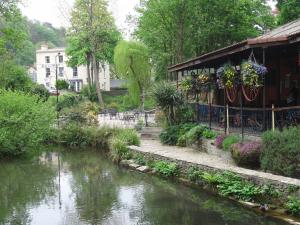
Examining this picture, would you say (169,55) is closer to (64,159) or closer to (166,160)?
(64,159)

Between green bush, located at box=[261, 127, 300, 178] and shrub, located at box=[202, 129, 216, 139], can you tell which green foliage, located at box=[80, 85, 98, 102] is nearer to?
shrub, located at box=[202, 129, 216, 139]

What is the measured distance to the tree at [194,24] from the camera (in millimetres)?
32406

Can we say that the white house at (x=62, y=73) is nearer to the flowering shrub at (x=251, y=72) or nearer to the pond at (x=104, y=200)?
the pond at (x=104, y=200)

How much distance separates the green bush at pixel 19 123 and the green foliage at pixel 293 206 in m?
14.1

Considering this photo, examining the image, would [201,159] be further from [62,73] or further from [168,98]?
[62,73]

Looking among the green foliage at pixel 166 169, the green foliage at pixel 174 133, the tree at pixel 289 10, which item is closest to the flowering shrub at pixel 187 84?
the green foliage at pixel 174 133

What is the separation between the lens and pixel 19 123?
2173 centimetres

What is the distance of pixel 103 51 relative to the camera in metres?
54.6

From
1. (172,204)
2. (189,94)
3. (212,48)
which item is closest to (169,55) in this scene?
(212,48)

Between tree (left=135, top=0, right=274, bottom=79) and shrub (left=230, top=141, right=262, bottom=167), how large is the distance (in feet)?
62.3

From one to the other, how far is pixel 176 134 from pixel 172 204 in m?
8.01

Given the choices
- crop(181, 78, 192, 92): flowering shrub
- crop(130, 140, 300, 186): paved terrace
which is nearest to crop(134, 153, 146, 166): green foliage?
crop(130, 140, 300, 186): paved terrace

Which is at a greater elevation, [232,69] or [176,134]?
[232,69]

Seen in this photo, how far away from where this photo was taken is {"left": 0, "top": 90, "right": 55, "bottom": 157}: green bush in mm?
21359
